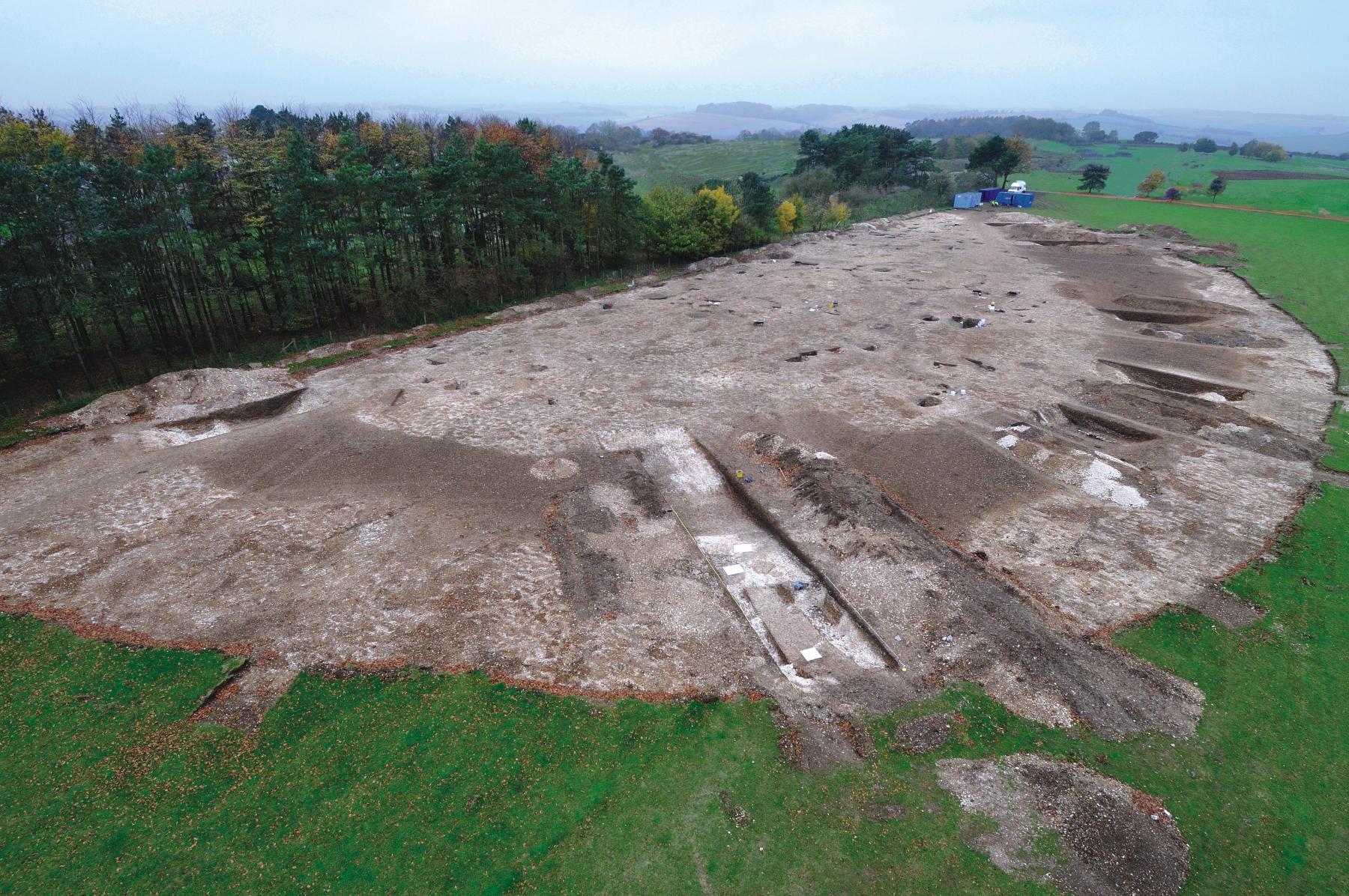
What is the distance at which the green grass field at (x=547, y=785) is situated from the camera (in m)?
10.9

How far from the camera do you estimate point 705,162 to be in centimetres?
13900

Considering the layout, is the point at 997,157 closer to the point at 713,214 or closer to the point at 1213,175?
the point at 1213,175

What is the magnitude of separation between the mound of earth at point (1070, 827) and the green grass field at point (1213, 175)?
97709 mm

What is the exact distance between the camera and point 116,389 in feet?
105

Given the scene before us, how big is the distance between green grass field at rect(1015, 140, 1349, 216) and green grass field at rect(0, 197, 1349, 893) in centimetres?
9474

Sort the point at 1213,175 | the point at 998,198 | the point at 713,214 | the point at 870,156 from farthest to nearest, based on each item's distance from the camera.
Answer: the point at 1213,175 < the point at 870,156 < the point at 998,198 < the point at 713,214

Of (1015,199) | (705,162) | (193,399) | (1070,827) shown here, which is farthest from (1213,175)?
(193,399)

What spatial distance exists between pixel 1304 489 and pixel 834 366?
1960cm

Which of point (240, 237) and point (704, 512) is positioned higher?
point (240, 237)

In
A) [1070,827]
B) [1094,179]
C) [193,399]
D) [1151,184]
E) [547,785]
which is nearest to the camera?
[1070,827]

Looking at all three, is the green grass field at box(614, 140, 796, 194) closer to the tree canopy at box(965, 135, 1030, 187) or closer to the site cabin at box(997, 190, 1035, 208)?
the tree canopy at box(965, 135, 1030, 187)

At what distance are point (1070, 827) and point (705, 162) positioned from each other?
14756 cm

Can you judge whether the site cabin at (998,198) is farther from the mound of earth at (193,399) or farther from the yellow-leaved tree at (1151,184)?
the mound of earth at (193,399)

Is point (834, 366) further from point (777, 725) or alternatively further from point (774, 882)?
point (774, 882)
